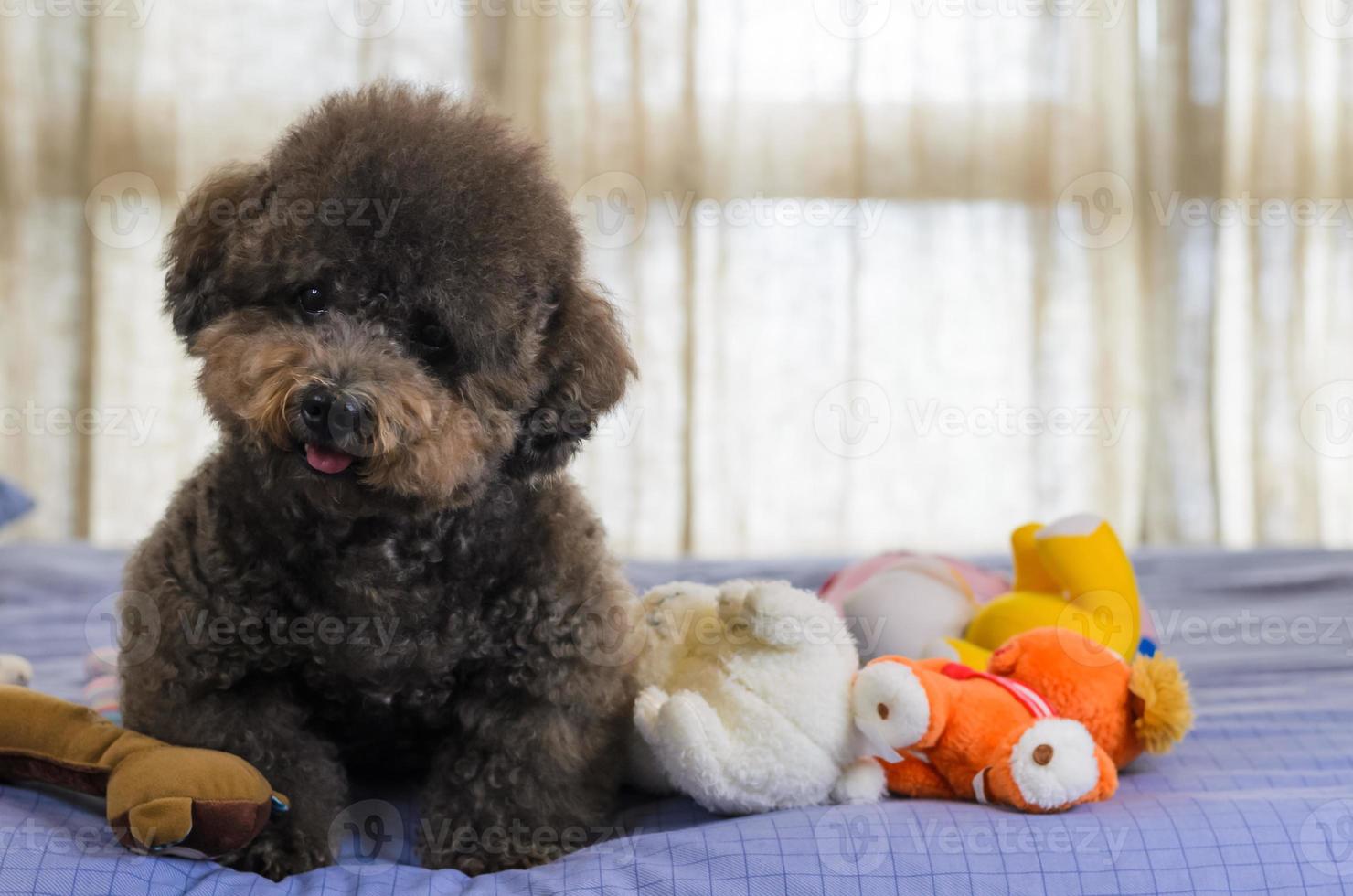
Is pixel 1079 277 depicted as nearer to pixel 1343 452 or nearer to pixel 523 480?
pixel 1343 452

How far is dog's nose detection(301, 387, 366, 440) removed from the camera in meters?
1.29

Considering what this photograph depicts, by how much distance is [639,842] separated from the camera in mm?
1380

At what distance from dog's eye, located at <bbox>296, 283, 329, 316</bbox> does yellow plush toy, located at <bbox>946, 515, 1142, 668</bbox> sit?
1.00 m

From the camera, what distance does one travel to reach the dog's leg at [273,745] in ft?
4.56

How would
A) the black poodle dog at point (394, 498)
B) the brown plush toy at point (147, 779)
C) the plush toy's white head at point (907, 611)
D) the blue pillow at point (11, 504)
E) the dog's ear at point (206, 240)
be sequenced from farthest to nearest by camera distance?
the blue pillow at point (11, 504) → the plush toy's white head at point (907, 611) → the dog's ear at point (206, 240) → the black poodle dog at point (394, 498) → the brown plush toy at point (147, 779)

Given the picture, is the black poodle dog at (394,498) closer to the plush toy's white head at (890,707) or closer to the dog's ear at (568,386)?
the dog's ear at (568,386)

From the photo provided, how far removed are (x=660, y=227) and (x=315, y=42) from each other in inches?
50.5

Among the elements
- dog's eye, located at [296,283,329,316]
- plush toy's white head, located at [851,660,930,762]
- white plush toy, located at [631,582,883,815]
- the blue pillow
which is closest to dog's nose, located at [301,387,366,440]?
dog's eye, located at [296,283,329,316]

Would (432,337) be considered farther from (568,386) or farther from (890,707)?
(890,707)

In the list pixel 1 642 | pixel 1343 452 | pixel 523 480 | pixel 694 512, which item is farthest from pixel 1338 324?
pixel 1 642

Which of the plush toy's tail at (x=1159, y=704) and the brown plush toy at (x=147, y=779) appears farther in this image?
the plush toy's tail at (x=1159, y=704)

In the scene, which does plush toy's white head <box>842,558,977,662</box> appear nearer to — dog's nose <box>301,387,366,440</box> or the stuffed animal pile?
the stuffed animal pile

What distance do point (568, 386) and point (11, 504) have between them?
7.12 feet

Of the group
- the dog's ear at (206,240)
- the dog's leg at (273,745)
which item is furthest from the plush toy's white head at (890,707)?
the dog's ear at (206,240)
